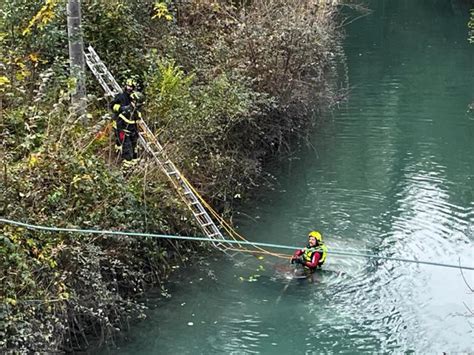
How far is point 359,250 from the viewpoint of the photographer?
13.1 metres

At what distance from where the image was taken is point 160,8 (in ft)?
50.9

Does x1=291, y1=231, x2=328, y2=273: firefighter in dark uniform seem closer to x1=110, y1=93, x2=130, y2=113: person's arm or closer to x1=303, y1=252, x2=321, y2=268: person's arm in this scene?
x1=303, y1=252, x2=321, y2=268: person's arm

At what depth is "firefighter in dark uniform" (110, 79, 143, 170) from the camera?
1214 cm

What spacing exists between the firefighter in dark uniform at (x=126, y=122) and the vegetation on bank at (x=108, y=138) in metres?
0.28

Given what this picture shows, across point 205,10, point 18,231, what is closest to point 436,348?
point 18,231

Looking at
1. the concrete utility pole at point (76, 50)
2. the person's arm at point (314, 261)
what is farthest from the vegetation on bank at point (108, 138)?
the person's arm at point (314, 261)

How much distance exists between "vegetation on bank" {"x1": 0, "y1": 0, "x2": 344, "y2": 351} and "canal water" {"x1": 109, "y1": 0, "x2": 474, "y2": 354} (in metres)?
0.79

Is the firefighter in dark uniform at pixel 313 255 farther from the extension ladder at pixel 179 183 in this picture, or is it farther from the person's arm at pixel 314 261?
the extension ladder at pixel 179 183

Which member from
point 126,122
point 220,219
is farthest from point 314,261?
point 126,122

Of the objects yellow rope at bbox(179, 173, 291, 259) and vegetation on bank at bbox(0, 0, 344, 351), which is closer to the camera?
vegetation on bank at bbox(0, 0, 344, 351)

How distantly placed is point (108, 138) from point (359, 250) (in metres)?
5.18

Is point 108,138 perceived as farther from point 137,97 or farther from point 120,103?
point 137,97

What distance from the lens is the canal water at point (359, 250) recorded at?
1034 centimetres

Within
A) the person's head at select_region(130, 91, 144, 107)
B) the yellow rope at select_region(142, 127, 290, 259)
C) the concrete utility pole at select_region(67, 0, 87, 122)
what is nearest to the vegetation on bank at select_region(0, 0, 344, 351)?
the concrete utility pole at select_region(67, 0, 87, 122)
